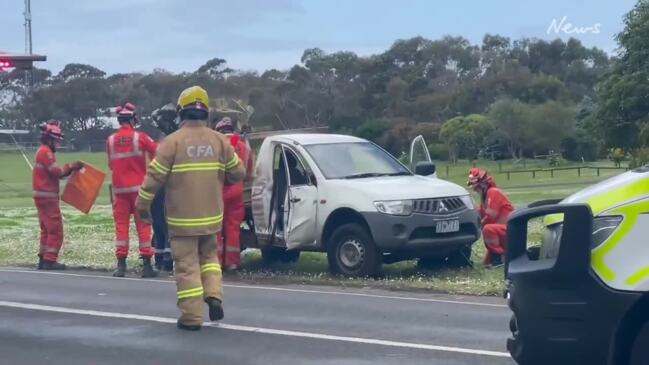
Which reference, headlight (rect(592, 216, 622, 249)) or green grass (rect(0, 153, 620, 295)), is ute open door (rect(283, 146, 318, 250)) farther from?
headlight (rect(592, 216, 622, 249))

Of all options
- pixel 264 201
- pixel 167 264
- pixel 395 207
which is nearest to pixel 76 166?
pixel 167 264

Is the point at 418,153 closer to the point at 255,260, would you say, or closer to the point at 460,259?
the point at 460,259

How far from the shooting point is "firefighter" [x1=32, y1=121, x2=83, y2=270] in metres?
14.8

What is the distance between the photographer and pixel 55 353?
8664mm

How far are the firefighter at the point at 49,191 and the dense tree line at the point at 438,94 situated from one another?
3.23ft

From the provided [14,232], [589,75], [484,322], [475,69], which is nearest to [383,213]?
[484,322]

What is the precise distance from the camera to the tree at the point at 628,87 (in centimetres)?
5369

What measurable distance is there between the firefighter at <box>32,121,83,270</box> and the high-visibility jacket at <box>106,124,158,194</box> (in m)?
1.46

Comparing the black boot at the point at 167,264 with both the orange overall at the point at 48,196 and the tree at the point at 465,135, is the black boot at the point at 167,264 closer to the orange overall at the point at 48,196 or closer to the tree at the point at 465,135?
the orange overall at the point at 48,196

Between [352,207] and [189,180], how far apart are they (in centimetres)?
370

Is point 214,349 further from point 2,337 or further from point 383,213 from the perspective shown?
point 383,213

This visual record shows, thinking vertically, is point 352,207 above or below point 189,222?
below

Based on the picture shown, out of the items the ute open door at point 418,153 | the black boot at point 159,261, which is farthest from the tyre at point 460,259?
the black boot at point 159,261

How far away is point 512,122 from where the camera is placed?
3453 centimetres
